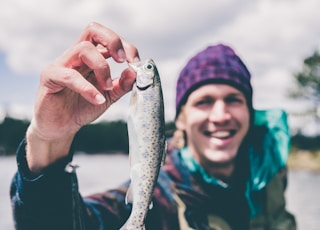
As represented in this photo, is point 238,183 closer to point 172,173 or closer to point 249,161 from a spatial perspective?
point 249,161

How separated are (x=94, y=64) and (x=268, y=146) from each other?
109 inches

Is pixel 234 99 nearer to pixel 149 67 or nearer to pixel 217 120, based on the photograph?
pixel 217 120

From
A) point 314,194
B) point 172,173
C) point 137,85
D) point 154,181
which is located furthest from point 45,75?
point 314,194

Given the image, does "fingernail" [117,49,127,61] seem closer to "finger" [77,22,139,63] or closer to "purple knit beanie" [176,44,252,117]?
"finger" [77,22,139,63]

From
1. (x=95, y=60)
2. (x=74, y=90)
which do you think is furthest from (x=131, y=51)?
(x=74, y=90)

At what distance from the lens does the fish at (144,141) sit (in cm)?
231

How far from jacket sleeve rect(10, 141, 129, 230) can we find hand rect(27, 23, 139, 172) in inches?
2.3

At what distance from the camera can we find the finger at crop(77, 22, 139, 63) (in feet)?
7.76

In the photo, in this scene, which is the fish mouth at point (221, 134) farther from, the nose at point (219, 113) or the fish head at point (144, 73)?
the fish head at point (144, 73)

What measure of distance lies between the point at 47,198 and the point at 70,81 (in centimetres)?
81

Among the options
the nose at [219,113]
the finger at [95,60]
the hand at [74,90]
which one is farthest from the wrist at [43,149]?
the nose at [219,113]

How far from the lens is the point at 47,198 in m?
2.66

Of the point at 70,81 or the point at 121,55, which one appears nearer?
the point at 70,81

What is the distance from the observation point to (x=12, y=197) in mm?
2721
